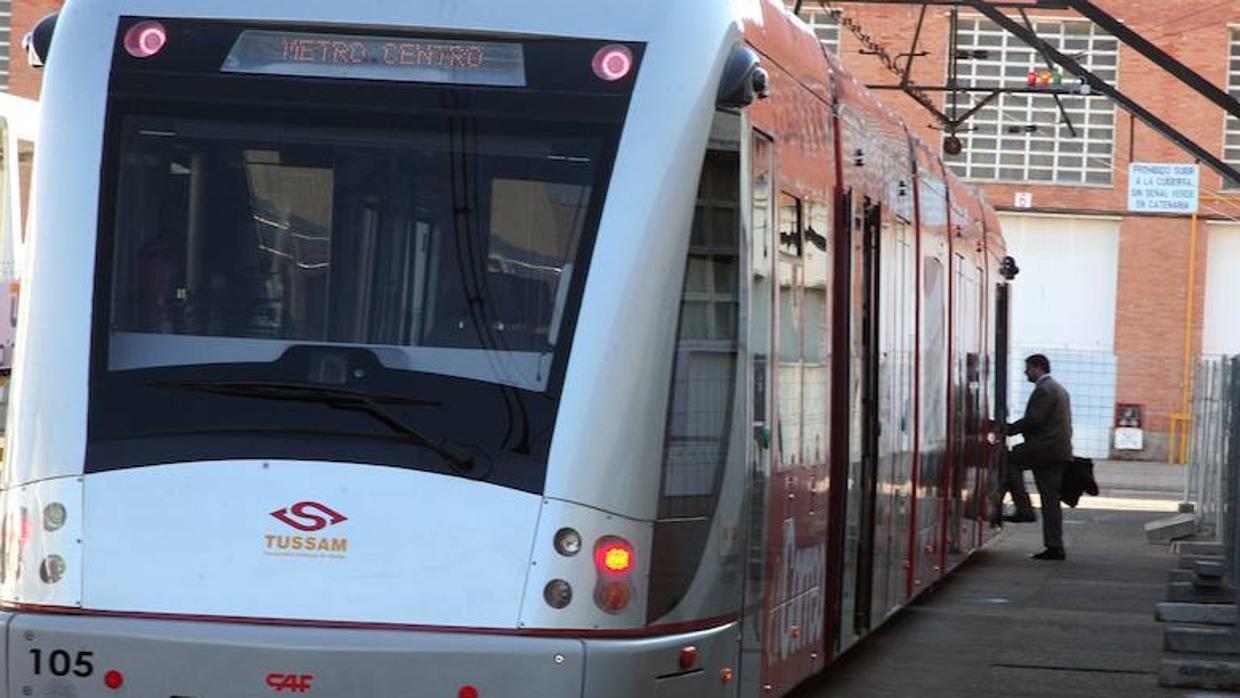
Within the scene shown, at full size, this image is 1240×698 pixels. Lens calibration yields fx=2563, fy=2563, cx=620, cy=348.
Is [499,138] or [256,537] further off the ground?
[499,138]

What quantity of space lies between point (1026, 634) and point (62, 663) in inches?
375

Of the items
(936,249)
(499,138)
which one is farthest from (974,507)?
(499,138)

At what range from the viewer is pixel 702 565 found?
8.11 meters

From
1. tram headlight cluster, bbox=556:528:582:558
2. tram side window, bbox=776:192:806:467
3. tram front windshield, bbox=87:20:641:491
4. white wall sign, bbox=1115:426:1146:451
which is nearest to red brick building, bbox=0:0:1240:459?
white wall sign, bbox=1115:426:1146:451

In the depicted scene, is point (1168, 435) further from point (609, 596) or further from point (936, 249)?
point (609, 596)

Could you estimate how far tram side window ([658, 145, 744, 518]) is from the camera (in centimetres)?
798

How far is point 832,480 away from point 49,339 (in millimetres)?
4223

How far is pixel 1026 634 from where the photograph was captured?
15977 millimetres

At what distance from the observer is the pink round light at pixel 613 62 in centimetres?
790

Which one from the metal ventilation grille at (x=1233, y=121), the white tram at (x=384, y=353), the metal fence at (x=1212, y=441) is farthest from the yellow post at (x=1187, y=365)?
the white tram at (x=384, y=353)

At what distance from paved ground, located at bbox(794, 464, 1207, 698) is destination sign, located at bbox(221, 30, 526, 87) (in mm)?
5312

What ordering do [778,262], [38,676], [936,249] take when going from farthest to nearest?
[936,249] → [778,262] → [38,676]

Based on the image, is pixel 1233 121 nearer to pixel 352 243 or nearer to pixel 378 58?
pixel 378 58

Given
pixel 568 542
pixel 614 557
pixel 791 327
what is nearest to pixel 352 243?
pixel 568 542
